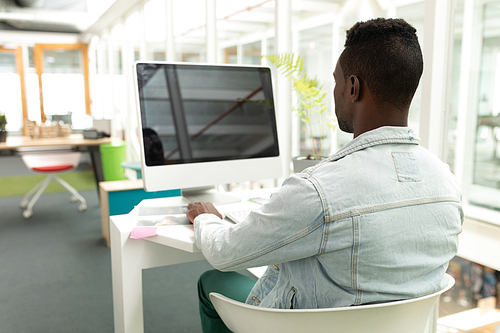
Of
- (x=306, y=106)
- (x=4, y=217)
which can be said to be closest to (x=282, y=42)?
(x=306, y=106)

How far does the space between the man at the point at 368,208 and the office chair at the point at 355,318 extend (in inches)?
1.3

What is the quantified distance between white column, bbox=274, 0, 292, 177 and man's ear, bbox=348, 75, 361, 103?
1.94m

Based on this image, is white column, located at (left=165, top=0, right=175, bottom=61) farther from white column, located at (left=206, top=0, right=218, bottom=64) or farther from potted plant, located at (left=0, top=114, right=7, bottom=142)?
potted plant, located at (left=0, top=114, right=7, bottom=142)

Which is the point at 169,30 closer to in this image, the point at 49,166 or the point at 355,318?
the point at 49,166

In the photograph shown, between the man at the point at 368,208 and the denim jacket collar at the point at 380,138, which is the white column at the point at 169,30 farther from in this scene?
the denim jacket collar at the point at 380,138

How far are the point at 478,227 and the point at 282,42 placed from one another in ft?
6.03

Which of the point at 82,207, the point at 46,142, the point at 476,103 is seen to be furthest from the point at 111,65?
the point at 476,103

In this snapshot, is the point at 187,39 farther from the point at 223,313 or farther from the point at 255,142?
the point at 223,313

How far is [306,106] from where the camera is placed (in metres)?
2.19

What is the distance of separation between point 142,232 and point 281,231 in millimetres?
725

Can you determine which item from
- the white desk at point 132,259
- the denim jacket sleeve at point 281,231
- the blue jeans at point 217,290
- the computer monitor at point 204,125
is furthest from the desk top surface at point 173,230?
the denim jacket sleeve at point 281,231

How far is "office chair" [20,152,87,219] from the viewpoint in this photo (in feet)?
15.4

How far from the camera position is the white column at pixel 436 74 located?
1.71 meters

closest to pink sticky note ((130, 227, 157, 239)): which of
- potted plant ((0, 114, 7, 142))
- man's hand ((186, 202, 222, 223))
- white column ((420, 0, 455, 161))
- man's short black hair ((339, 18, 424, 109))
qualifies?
man's hand ((186, 202, 222, 223))
